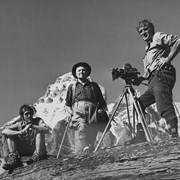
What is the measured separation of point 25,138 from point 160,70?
3651mm

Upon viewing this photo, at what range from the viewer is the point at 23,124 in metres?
9.98

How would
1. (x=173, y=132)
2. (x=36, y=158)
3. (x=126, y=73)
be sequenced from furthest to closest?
1. (x=36, y=158)
2. (x=126, y=73)
3. (x=173, y=132)

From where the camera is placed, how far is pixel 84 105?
9.31m

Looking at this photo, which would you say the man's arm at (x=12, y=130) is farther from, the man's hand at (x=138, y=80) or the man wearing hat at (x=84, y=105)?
the man's hand at (x=138, y=80)

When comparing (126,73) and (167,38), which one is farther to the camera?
(126,73)

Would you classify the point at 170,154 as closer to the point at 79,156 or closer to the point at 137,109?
the point at 137,109

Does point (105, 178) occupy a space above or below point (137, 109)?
below

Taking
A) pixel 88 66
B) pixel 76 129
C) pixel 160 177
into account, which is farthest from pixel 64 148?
pixel 160 177

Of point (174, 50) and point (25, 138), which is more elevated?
point (174, 50)

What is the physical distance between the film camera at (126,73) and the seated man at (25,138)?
2.17 m

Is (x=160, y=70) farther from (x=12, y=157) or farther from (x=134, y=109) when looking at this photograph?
(x=12, y=157)

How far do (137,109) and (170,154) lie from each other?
1561mm

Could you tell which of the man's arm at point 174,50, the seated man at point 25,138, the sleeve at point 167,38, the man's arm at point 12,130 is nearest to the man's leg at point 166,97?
the man's arm at point 174,50

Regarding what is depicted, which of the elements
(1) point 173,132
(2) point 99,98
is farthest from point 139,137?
(2) point 99,98
